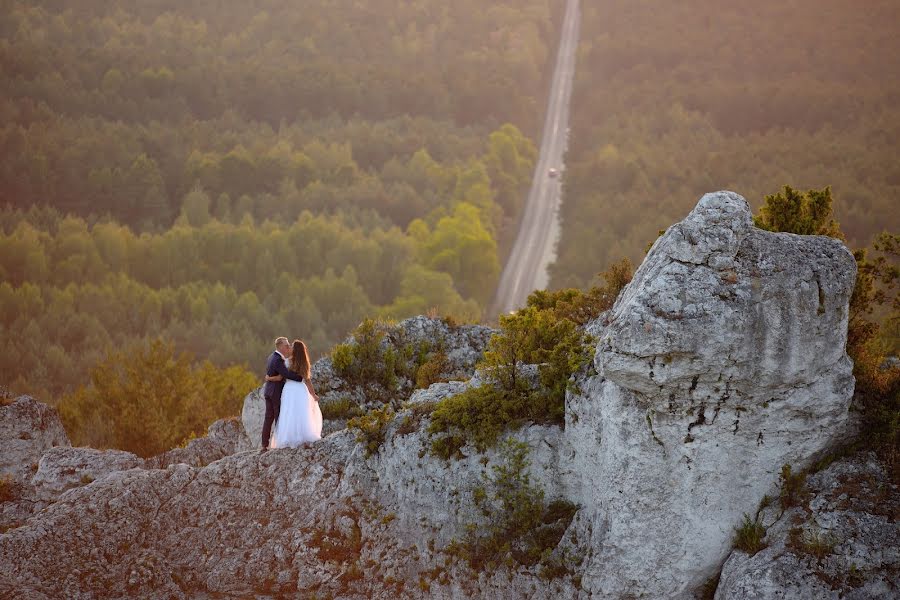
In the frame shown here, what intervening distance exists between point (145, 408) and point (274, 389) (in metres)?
16.4

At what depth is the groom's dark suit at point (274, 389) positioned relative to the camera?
16.5 m

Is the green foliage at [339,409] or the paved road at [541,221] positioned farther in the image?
the paved road at [541,221]

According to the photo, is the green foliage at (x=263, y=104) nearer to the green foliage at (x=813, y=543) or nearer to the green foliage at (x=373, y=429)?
the green foliage at (x=373, y=429)

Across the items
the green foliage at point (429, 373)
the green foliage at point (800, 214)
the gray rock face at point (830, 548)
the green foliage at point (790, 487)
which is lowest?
the gray rock face at point (830, 548)

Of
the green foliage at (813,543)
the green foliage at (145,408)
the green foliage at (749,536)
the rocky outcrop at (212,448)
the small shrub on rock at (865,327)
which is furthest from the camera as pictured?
the green foliage at (145,408)

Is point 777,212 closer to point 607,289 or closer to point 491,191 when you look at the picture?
point 607,289

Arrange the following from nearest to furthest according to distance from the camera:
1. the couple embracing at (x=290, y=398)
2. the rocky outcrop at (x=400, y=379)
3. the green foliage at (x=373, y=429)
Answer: the green foliage at (x=373, y=429), the couple embracing at (x=290, y=398), the rocky outcrop at (x=400, y=379)

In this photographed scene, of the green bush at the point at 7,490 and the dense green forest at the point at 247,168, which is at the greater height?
the dense green forest at the point at 247,168

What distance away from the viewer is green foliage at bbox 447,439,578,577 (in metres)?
14.0

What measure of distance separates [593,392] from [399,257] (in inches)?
2233

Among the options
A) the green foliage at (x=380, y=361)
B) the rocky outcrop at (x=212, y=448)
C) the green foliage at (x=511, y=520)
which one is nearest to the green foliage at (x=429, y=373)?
the green foliage at (x=380, y=361)

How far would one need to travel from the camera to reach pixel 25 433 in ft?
68.3

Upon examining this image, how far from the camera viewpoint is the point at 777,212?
15594mm

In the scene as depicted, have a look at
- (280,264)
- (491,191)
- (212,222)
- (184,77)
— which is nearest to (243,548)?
(280,264)
